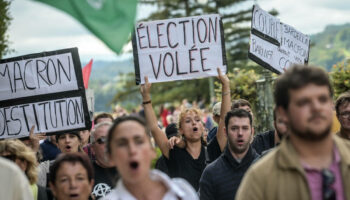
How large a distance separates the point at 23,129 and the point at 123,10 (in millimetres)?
2591

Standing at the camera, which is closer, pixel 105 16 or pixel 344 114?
pixel 105 16

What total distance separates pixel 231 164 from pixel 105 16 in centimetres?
181

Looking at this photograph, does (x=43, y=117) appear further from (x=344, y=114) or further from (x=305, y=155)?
(x=305, y=155)

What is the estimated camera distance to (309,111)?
279 centimetres

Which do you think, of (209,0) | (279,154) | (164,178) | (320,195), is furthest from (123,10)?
(209,0)

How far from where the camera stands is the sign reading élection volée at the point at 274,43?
7.41m

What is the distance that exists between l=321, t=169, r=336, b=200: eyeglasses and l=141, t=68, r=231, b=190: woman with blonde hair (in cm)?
317

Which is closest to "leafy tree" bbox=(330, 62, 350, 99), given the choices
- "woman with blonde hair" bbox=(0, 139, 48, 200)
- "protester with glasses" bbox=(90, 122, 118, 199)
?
"protester with glasses" bbox=(90, 122, 118, 199)

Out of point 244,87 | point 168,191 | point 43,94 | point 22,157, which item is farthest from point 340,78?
point 168,191

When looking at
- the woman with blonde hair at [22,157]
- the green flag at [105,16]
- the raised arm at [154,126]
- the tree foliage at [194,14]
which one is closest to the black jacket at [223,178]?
the raised arm at [154,126]

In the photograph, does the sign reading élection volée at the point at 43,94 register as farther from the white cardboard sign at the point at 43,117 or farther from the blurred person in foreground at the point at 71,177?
the blurred person in foreground at the point at 71,177

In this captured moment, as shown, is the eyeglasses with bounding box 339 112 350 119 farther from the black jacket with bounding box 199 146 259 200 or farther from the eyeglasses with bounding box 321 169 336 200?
the eyeglasses with bounding box 321 169 336 200

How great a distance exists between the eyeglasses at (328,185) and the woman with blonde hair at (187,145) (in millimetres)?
3168

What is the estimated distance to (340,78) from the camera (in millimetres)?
11773
